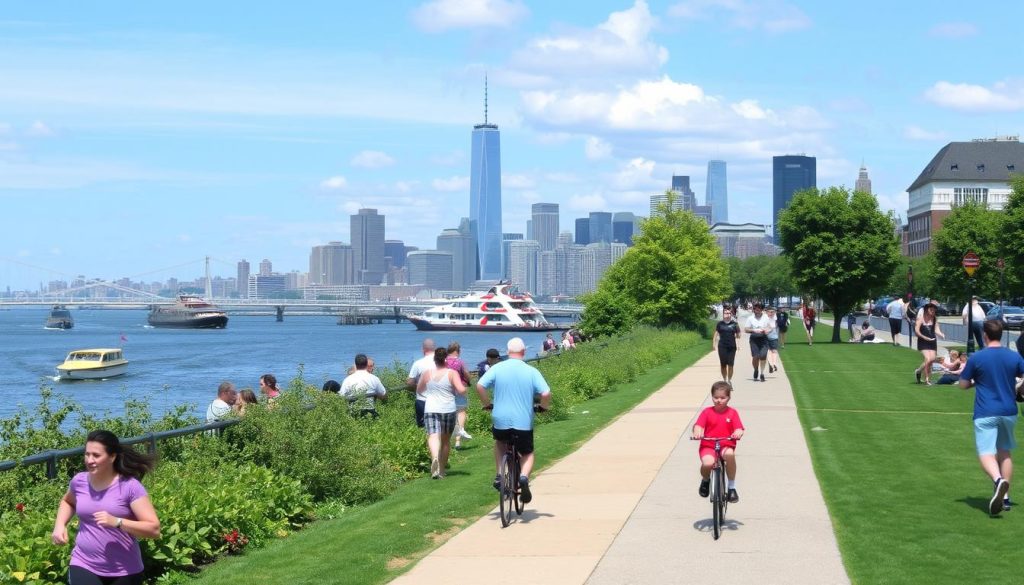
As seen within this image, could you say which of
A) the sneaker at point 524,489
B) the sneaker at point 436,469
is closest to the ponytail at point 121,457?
the sneaker at point 524,489

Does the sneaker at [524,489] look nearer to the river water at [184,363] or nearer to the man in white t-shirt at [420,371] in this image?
the man in white t-shirt at [420,371]

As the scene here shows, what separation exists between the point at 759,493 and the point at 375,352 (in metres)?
→ 93.1

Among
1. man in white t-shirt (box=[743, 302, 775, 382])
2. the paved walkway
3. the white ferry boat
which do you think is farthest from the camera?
the white ferry boat

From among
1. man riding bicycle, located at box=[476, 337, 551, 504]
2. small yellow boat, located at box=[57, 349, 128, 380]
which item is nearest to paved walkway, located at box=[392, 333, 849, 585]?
man riding bicycle, located at box=[476, 337, 551, 504]

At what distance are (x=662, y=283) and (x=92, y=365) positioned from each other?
A: 3406 cm

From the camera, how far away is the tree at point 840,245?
184 ft

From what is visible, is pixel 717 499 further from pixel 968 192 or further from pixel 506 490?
pixel 968 192

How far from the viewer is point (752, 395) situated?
82.7 ft

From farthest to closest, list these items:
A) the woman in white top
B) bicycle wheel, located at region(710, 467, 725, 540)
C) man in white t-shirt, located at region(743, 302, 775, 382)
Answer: man in white t-shirt, located at region(743, 302, 775, 382) < the woman in white top < bicycle wheel, located at region(710, 467, 725, 540)

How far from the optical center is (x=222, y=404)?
15.9 meters

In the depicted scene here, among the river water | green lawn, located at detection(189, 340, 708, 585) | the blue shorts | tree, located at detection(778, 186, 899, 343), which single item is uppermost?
tree, located at detection(778, 186, 899, 343)

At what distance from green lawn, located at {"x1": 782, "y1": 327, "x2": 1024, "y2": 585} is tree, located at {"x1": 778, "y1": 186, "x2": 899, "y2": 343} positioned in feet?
99.5

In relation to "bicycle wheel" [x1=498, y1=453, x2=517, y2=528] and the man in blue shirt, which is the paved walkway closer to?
"bicycle wheel" [x1=498, y1=453, x2=517, y2=528]

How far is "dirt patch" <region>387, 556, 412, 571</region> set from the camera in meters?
10.1
